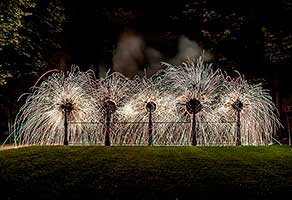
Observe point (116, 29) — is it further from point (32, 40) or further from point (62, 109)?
point (62, 109)

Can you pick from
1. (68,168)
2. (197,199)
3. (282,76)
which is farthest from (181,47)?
(197,199)

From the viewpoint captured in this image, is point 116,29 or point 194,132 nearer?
point 194,132

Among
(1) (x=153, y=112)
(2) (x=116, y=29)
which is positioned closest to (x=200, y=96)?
(1) (x=153, y=112)

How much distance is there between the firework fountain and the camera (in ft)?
49.4

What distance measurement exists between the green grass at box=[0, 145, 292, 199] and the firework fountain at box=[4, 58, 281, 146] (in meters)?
1.98

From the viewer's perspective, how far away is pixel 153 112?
15391mm

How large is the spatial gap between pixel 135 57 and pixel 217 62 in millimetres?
7112

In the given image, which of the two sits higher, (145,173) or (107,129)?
(107,129)

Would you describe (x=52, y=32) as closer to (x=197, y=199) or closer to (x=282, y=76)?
(x=282, y=76)

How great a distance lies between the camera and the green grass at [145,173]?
8.07 m

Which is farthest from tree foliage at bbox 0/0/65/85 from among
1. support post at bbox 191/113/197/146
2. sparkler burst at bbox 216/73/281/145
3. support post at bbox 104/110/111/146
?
sparkler burst at bbox 216/73/281/145

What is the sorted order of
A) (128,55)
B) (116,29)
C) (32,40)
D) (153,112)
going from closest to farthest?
1. (153,112)
2. (32,40)
3. (116,29)
4. (128,55)

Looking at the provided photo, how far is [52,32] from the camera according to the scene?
23594 millimetres

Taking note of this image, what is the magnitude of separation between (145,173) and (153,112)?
5.92 m
